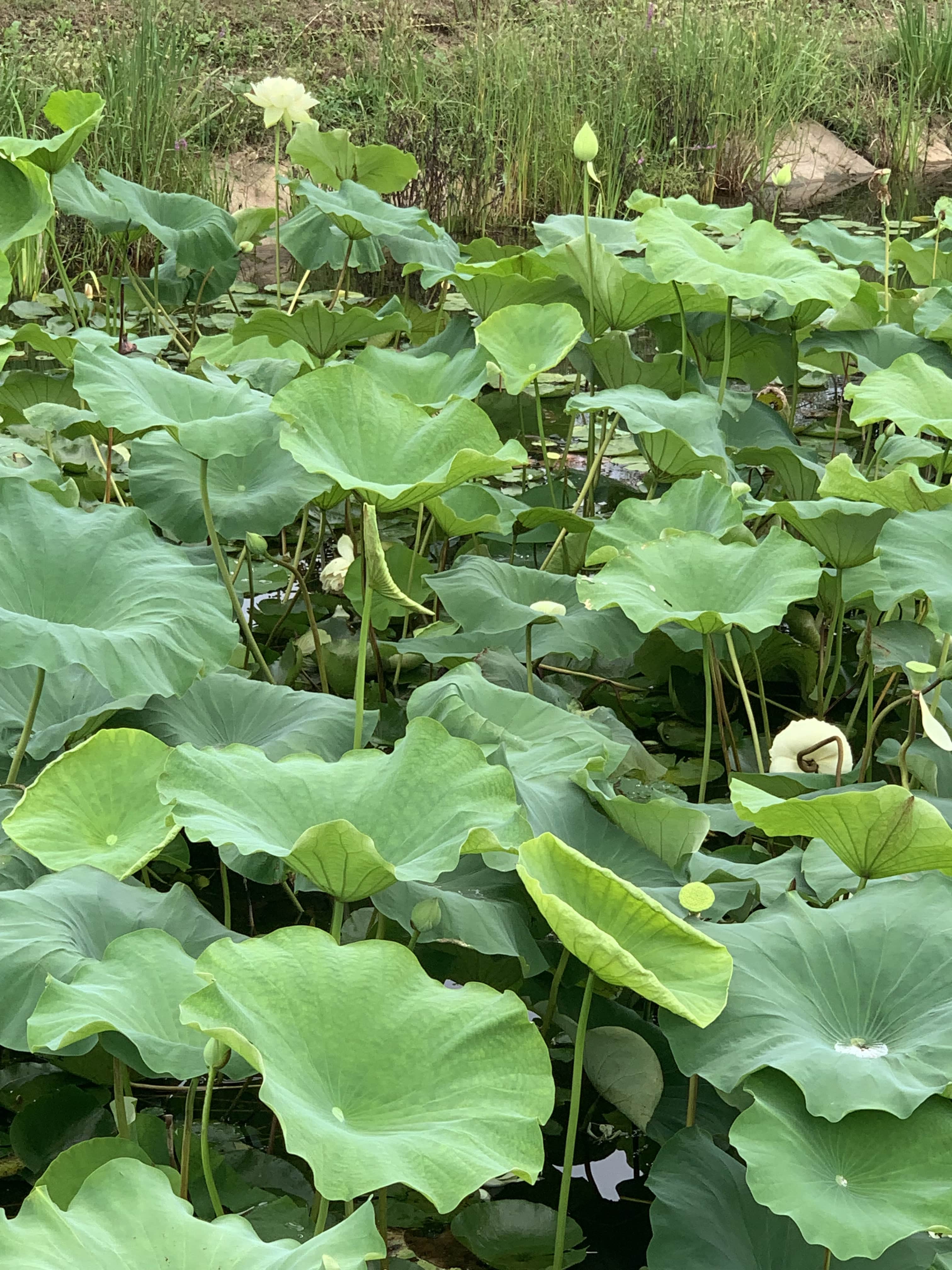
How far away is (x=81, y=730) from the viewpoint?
1463 mm

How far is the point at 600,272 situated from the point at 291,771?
4.60 ft

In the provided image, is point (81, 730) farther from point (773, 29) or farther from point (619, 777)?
point (773, 29)

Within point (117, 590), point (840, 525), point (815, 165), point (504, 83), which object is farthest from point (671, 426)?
point (815, 165)

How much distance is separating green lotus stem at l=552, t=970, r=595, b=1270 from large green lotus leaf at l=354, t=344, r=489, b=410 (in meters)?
1.22

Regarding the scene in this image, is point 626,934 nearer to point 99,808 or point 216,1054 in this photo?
point 216,1054

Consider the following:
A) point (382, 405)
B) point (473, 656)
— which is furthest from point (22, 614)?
point (473, 656)

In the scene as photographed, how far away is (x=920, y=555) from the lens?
5.13 ft

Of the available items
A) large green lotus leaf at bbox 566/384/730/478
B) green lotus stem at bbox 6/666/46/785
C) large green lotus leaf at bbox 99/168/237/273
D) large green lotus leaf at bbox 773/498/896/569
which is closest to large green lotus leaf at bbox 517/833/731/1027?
green lotus stem at bbox 6/666/46/785

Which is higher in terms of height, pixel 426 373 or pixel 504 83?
pixel 426 373

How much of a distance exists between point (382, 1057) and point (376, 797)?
0.28 metres

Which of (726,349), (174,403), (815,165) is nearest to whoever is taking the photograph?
(174,403)

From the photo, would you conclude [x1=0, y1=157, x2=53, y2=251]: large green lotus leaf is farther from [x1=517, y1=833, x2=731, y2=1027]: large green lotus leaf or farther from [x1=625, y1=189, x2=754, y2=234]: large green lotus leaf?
[x1=517, y1=833, x2=731, y2=1027]: large green lotus leaf

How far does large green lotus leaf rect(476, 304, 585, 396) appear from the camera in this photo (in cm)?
209

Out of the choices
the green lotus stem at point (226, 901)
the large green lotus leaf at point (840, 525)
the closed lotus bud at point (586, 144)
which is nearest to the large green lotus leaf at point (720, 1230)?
the green lotus stem at point (226, 901)
